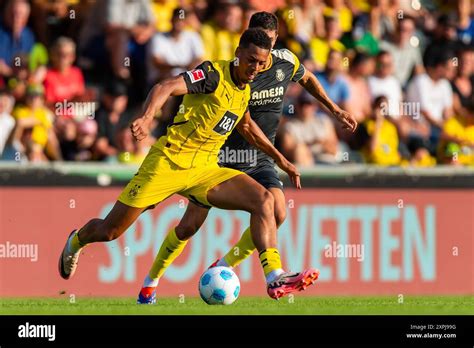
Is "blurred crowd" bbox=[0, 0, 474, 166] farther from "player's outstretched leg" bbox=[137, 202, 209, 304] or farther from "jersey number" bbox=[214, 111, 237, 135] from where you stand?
"jersey number" bbox=[214, 111, 237, 135]

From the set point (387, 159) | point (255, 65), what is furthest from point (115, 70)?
point (255, 65)

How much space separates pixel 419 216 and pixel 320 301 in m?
1.96

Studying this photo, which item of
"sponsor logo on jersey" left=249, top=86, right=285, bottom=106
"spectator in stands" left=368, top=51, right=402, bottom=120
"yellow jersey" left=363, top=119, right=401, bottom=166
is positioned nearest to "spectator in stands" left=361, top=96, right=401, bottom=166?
"yellow jersey" left=363, top=119, right=401, bottom=166

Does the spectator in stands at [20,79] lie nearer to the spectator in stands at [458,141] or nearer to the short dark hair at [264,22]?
the short dark hair at [264,22]

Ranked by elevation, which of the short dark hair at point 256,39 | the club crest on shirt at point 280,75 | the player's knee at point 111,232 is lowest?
the player's knee at point 111,232

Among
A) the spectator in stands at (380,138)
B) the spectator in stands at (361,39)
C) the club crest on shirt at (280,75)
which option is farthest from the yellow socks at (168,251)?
the spectator in stands at (361,39)

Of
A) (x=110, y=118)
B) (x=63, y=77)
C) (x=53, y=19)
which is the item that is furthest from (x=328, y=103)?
(x=53, y=19)

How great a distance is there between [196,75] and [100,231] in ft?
5.96

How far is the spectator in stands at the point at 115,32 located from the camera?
1620 cm

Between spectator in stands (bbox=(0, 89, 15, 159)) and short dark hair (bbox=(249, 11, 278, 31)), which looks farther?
spectator in stands (bbox=(0, 89, 15, 159))

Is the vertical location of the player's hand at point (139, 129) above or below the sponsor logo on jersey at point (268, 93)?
below

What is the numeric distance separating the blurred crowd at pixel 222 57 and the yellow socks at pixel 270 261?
4.36 metres

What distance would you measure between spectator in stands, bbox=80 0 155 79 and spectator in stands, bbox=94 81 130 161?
22.9 inches

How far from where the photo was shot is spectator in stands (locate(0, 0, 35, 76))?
15859 millimetres
